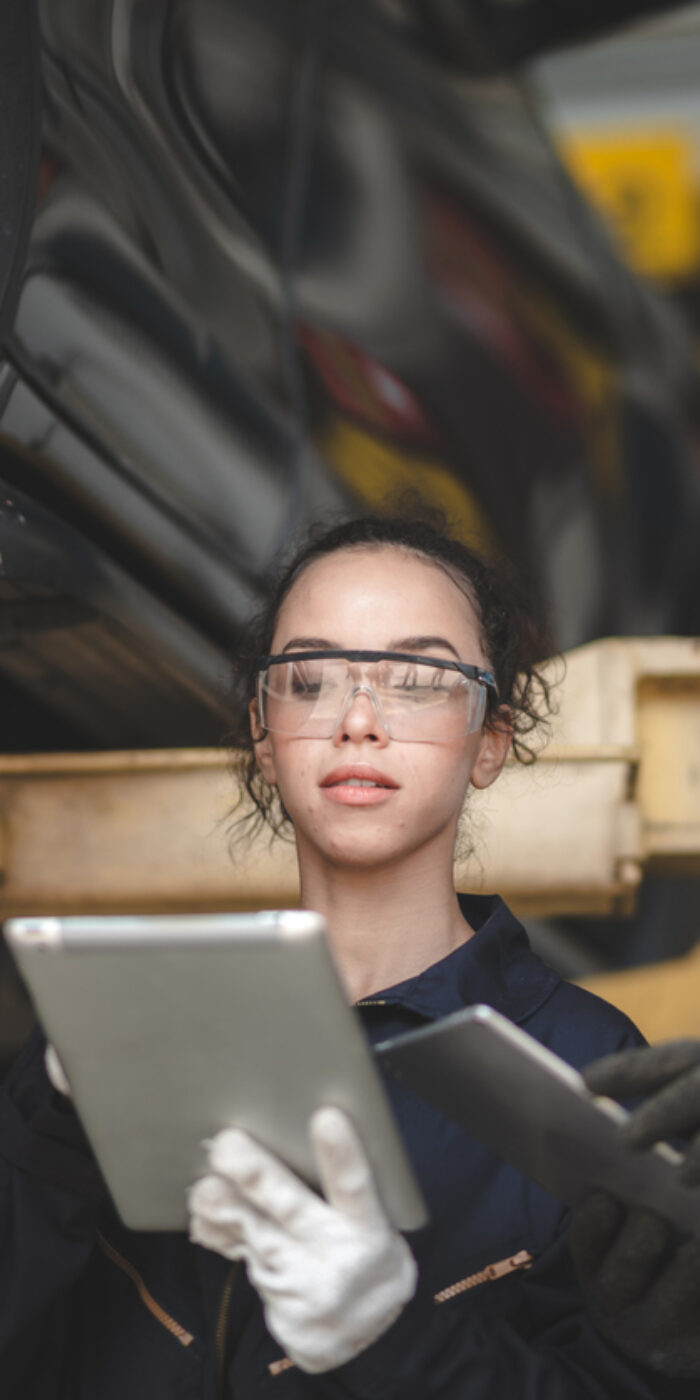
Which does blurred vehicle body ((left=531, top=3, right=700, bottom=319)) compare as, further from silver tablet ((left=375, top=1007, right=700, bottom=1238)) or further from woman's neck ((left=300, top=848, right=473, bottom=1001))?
silver tablet ((left=375, top=1007, right=700, bottom=1238))

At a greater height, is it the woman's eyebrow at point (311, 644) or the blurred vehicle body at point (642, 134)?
the blurred vehicle body at point (642, 134)

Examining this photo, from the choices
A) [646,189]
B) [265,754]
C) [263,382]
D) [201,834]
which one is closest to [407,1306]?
[265,754]

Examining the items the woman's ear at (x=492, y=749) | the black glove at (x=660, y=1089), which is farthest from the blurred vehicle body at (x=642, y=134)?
the black glove at (x=660, y=1089)

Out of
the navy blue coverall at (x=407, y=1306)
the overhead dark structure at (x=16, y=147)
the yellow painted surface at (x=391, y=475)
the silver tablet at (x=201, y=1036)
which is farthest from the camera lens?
the yellow painted surface at (x=391, y=475)

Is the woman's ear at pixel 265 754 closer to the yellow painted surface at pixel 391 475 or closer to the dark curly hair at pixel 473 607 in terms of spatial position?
the dark curly hair at pixel 473 607

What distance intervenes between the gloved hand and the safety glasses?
37cm

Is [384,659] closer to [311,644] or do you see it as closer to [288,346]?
[311,644]

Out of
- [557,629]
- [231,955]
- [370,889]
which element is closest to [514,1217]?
[370,889]

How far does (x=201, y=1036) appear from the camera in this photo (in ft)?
2.52

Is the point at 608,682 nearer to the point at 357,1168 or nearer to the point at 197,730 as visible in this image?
the point at 197,730

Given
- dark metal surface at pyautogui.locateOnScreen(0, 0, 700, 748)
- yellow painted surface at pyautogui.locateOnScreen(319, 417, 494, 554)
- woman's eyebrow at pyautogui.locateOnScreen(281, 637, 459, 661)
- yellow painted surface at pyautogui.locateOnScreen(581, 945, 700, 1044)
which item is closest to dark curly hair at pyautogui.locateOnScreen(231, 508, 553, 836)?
woman's eyebrow at pyautogui.locateOnScreen(281, 637, 459, 661)

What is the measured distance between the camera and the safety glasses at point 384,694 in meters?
1.11

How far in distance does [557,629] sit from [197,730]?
0.72 m

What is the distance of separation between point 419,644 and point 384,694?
58 millimetres
